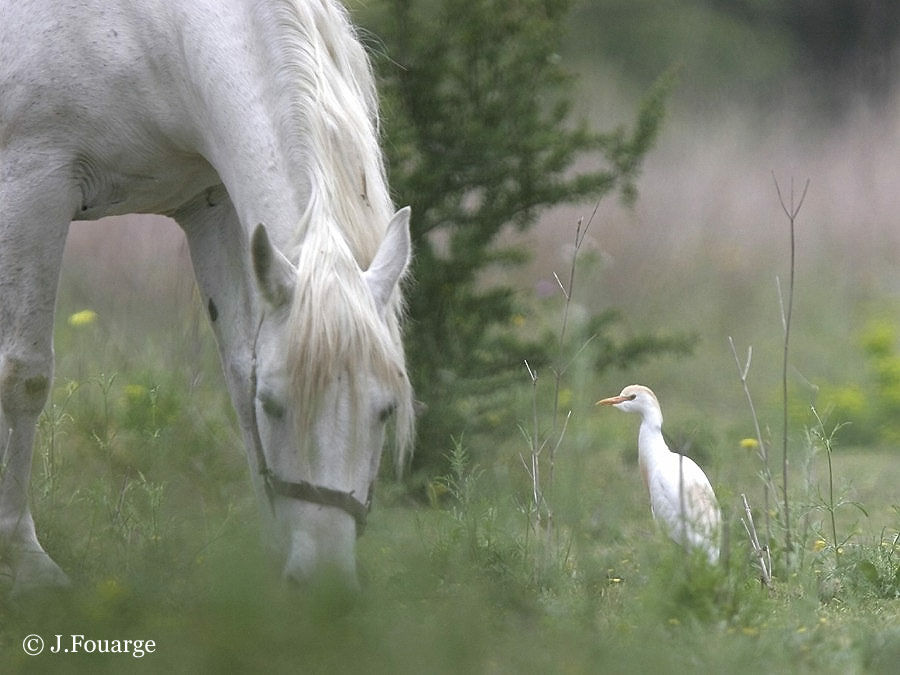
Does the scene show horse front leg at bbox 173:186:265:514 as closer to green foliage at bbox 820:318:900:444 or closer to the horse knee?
the horse knee

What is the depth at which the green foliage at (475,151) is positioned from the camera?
17.2 feet

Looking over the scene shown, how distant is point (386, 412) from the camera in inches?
113

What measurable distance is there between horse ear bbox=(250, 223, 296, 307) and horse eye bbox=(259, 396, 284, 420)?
0.67ft

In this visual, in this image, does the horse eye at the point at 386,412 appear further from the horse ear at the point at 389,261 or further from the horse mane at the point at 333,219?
the horse ear at the point at 389,261

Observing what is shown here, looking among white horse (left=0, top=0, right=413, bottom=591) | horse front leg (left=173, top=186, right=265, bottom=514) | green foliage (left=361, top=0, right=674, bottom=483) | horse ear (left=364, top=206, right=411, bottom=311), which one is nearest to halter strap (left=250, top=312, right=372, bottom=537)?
white horse (left=0, top=0, right=413, bottom=591)

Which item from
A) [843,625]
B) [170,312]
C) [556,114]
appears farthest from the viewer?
[170,312]

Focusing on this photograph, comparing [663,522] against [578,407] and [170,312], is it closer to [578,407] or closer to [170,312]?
[578,407]

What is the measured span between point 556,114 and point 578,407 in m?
1.76

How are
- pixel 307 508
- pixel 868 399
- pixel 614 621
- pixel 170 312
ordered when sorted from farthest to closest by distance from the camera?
1. pixel 868 399
2. pixel 170 312
3. pixel 614 621
4. pixel 307 508

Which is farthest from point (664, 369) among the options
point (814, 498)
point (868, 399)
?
point (814, 498)

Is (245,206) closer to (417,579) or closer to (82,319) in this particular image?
(417,579)

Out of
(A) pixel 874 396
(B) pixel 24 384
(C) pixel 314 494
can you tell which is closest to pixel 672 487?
(C) pixel 314 494

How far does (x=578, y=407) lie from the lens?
400 centimetres

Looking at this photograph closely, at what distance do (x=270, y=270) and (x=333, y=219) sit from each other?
237 millimetres
